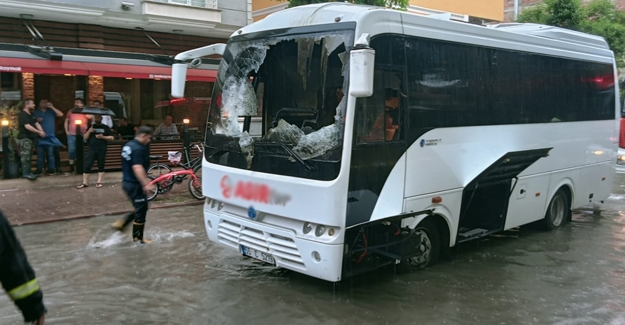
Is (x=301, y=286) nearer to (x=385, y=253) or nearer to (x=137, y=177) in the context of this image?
(x=385, y=253)

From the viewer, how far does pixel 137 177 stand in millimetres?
7629

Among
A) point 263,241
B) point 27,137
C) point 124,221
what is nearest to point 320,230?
point 263,241

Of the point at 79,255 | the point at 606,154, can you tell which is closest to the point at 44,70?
the point at 79,255

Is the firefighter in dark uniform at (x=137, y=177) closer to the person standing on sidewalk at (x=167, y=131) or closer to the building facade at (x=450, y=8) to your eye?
the person standing on sidewalk at (x=167, y=131)

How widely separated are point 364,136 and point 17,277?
3.59m

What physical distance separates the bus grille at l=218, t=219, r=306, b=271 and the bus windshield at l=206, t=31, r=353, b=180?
0.71 metres

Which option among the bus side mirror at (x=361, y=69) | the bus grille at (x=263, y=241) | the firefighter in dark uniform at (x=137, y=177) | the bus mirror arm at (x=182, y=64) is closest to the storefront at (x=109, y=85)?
the firefighter in dark uniform at (x=137, y=177)

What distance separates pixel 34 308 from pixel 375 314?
11.5ft

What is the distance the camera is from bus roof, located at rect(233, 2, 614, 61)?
5.60 m

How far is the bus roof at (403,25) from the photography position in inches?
221

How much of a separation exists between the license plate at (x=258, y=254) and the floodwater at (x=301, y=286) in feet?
1.30

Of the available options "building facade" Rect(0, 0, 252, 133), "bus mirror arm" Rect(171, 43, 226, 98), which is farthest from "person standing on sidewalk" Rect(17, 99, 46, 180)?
"bus mirror arm" Rect(171, 43, 226, 98)

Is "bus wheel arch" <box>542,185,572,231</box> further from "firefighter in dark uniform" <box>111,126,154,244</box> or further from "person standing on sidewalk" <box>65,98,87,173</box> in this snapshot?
"person standing on sidewalk" <box>65,98,87,173</box>

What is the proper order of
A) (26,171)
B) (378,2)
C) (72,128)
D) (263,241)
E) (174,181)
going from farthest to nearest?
(72,128) < (378,2) < (26,171) < (174,181) < (263,241)
